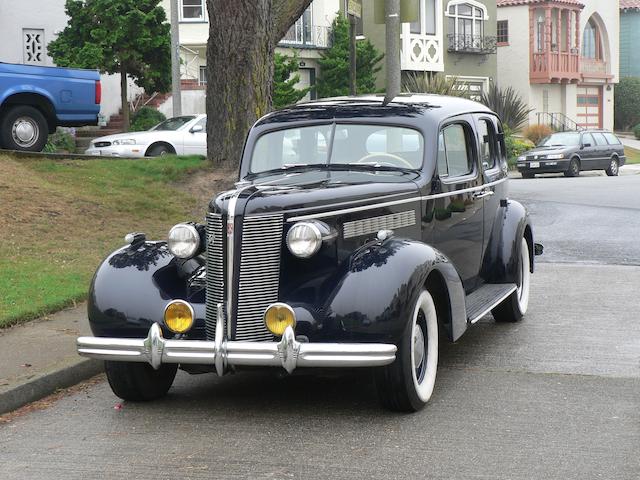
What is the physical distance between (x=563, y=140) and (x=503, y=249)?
26.5 metres

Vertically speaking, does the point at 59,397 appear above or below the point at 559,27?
below

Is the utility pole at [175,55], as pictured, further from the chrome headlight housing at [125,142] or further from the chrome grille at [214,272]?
the chrome grille at [214,272]

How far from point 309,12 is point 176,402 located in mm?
37213

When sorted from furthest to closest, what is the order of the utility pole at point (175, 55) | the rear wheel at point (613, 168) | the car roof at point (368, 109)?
the rear wheel at point (613, 168), the utility pole at point (175, 55), the car roof at point (368, 109)

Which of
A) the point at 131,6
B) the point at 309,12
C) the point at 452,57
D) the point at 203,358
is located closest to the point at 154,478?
the point at 203,358

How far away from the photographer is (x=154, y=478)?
17.6 ft

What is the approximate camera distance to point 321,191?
673 centimetres

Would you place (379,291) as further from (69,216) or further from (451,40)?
(451,40)

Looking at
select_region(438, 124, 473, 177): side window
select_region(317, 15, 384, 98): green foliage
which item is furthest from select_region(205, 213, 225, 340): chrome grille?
select_region(317, 15, 384, 98): green foliage

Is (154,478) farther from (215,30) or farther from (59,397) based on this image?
(215,30)

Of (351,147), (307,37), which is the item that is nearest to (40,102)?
(351,147)

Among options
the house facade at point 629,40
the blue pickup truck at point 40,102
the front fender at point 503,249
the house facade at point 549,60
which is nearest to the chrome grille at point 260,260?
the front fender at point 503,249

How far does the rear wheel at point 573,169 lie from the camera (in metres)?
33.7

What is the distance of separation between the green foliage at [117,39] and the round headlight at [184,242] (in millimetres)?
23962
